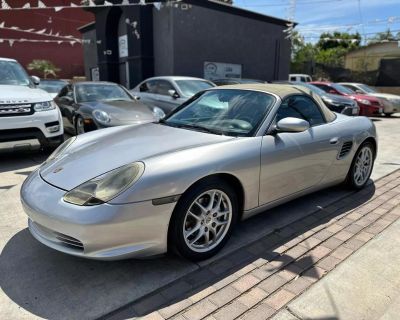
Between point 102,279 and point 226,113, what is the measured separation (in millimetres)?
1832

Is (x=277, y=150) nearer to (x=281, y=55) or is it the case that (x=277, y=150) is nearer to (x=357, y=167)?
(x=357, y=167)

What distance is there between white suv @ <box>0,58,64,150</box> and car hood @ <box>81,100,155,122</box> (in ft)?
3.19

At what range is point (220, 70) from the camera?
15062 mm

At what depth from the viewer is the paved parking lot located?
2.19 meters

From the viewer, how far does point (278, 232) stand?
3.23m

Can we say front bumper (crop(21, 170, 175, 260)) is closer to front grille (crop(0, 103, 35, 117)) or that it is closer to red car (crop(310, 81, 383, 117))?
front grille (crop(0, 103, 35, 117))

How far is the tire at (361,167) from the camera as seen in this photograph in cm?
418

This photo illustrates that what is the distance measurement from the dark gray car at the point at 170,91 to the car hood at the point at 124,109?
112 cm

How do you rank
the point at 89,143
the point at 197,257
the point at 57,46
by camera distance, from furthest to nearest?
1. the point at 57,46
2. the point at 89,143
3. the point at 197,257

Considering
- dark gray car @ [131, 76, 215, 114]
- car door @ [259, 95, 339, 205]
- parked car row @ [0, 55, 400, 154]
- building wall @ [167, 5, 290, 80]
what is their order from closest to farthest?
car door @ [259, 95, 339, 205] < parked car row @ [0, 55, 400, 154] < dark gray car @ [131, 76, 215, 114] < building wall @ [167, 5, 290, 80]

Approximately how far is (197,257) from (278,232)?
94 cm

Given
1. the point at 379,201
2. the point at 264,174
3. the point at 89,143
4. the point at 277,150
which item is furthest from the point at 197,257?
the point at 379,201

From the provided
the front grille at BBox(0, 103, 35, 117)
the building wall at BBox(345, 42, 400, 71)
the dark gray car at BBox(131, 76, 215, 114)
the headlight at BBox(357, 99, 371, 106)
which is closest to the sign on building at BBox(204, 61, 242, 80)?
the headlight at BBox(357, 99, 371, 106)

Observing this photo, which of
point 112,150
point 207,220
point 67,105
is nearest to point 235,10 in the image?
point 67,105
